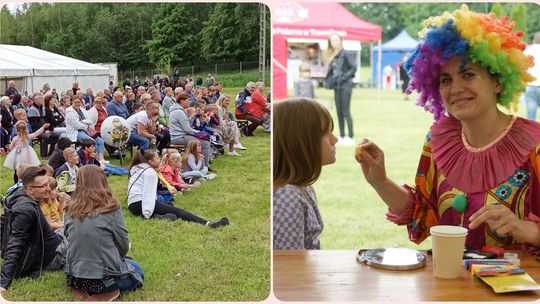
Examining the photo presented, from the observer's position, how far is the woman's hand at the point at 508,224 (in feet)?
5.11

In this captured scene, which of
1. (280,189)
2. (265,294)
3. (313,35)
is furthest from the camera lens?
(313,35)

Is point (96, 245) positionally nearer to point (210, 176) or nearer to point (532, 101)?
point (210, 176)

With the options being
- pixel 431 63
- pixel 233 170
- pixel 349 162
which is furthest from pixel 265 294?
pixel 349 162

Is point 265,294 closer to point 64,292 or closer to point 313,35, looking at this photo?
point 64,292

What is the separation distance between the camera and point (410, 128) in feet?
26.4

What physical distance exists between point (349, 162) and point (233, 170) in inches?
184

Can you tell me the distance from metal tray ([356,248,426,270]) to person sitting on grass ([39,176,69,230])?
2.34 feet

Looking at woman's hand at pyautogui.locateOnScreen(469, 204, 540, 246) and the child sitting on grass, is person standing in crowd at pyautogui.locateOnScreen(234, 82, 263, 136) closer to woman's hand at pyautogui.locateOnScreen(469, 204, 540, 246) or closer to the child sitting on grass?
the child sitting on grass

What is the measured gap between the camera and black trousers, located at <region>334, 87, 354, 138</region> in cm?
713

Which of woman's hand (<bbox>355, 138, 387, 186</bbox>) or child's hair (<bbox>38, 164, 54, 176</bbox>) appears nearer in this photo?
child's hair (<bbox>38, 164, 54, 176</bbox>)

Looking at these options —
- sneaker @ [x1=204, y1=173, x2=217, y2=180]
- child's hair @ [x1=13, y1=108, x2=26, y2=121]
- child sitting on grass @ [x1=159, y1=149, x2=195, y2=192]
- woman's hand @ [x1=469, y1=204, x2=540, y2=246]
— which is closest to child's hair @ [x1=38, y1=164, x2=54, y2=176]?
child's hair @ [x1=13, y1=108, x2=26, y2=121]

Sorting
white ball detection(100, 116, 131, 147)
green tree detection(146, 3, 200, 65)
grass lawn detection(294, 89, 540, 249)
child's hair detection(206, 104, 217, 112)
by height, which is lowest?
grass lawn detection(294, 89, 540, 249)

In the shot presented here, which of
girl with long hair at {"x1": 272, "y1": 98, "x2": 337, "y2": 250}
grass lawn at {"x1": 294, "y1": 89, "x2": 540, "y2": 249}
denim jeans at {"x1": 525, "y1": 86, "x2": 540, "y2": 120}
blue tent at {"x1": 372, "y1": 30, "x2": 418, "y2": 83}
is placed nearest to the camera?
girl with long hair at {"x1": 272, "y1": 98, "x2": 337, "y2": 250}

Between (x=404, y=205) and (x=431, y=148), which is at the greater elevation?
(x=431, y=148)
